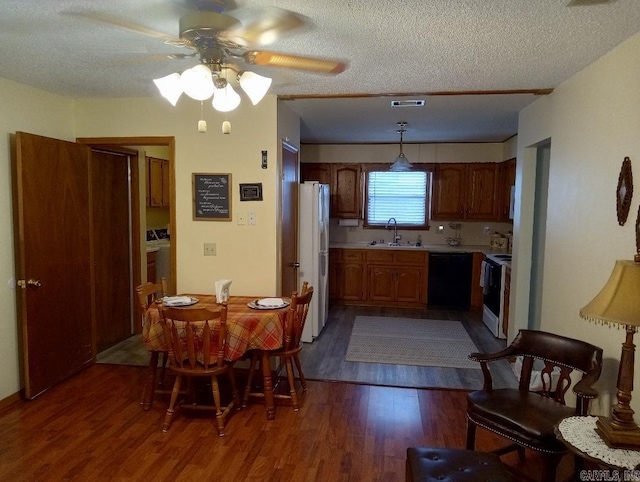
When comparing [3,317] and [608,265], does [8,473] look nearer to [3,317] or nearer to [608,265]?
[3,317]

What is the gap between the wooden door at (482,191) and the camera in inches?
248

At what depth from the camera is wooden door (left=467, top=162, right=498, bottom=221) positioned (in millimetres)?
6289

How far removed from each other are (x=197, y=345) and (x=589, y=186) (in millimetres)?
2697

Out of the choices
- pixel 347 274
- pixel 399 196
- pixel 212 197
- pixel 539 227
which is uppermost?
pixel 399 196

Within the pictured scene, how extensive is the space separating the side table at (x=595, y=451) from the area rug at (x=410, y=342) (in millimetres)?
2182

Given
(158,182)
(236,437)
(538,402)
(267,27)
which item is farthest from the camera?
(158,182)

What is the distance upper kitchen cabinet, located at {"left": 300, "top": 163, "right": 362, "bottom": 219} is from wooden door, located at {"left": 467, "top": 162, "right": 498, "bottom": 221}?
163 centimetres

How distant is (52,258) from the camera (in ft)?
11.3

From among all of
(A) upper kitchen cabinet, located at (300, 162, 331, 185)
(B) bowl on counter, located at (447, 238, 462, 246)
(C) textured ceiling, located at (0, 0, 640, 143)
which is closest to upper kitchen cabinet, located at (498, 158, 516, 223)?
(B) bowl on counter, located at (447, 238, 462, 246)

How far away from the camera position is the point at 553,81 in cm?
311

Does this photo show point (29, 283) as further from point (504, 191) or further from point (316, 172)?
point (504, 191)

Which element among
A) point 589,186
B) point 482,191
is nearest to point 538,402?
point 589,186

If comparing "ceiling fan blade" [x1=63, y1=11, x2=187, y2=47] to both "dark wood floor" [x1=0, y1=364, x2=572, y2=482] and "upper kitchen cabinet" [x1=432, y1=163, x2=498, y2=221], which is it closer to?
"dark wood floor" [x1=0, y1=364, x2=572, y2=482]

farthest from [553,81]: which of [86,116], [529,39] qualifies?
[86,116]
